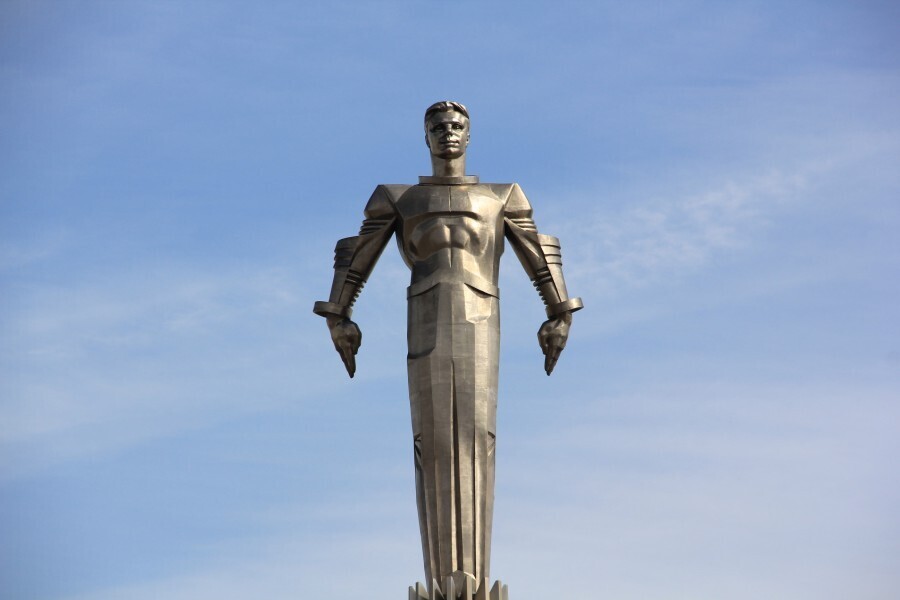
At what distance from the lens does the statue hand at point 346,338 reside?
18016 millimetres

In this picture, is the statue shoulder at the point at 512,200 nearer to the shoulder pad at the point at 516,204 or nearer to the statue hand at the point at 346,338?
the shoulder pad at the point at 516,204

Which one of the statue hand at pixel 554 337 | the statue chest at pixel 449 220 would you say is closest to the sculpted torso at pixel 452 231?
the statue chest at pixel 449 220

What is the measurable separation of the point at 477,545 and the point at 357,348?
273 centimetres

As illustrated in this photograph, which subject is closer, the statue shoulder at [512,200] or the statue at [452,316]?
the statue at [452,316]

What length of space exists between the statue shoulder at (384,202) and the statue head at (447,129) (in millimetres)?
601

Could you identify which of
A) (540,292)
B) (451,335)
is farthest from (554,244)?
(451,335)

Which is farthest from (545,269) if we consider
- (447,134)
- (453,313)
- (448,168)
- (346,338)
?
(346,338)

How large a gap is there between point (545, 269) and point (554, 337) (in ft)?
2.67

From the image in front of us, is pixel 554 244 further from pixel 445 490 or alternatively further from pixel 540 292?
pixel 445 490

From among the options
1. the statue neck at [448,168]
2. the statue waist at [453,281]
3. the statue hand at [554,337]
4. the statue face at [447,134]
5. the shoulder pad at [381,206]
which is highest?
the statue face at [447,134]

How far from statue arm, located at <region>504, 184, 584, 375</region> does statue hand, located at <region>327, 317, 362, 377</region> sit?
82.4 inches

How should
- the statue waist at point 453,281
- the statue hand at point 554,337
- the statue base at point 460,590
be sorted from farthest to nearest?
1. the statue hand at point 554,337
2. the statue waist at point 453,281
3. the statue base at point 460,590

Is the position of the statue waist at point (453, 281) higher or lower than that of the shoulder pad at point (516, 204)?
lower

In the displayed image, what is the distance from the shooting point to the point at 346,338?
59.1ft
